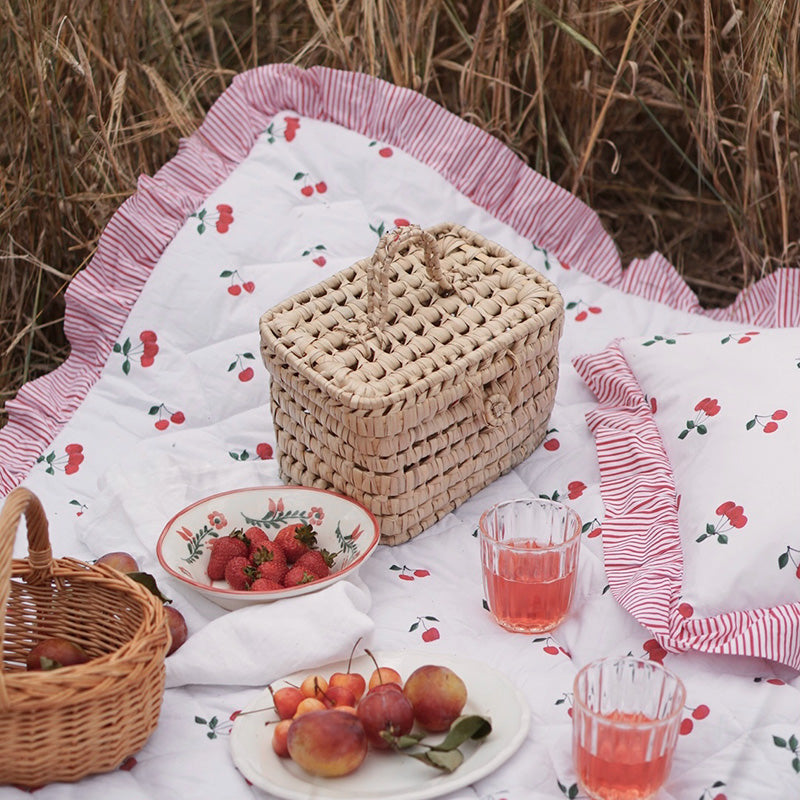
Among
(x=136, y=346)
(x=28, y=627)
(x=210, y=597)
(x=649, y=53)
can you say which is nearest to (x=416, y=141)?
(x=649, y=53)

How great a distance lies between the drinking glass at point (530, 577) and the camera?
1.23m

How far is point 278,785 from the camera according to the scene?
1021 mm

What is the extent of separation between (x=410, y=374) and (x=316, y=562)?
0.74 feet

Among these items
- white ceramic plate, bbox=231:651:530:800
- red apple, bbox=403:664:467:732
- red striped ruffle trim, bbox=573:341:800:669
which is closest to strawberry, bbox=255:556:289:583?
white ceramic plate, bbox=231:651:530:800

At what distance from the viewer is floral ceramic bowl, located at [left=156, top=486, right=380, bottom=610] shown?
1.27m

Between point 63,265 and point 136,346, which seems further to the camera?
point 63,265

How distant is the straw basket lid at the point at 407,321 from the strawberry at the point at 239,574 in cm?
20

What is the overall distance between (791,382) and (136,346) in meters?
0.85

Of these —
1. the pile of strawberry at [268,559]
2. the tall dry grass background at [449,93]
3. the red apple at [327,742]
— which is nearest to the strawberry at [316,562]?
the pile of strawberry at [268,559]

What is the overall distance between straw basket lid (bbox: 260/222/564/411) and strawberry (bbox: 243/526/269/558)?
0.18m

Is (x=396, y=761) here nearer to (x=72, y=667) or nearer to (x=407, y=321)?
(x=72, y=667)

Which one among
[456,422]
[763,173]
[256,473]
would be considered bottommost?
[256,473]

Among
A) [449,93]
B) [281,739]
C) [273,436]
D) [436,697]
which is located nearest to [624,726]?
[436,697]

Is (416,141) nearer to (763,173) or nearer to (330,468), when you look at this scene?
(763,173)
